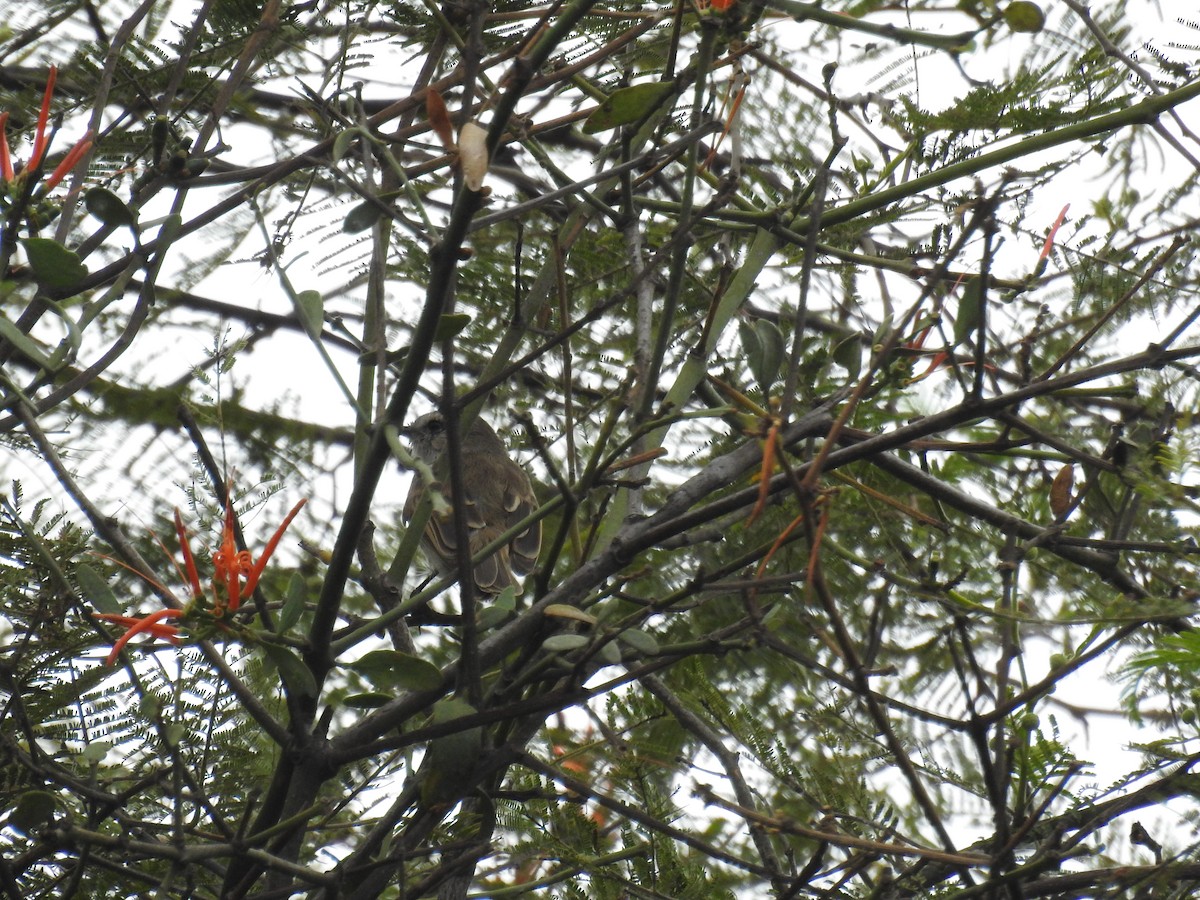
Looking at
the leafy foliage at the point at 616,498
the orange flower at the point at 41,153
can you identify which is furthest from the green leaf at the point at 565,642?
the orange flower at the point at 41,153

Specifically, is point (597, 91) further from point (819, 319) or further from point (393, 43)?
point (819, 319)

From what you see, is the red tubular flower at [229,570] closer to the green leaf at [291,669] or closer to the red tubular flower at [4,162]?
the green leaf at [291,669]

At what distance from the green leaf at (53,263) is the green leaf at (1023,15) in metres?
1.69

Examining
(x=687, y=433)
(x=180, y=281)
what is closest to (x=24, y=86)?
(x=180, y=281)

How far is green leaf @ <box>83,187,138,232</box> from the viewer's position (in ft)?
8.09

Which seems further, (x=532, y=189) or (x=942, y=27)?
(x=532, y=189)

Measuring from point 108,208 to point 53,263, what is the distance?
186 mm

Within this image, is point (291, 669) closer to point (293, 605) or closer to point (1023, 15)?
point (293, 605)

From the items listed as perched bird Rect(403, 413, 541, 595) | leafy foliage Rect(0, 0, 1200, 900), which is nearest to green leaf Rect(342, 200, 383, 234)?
leafy foliage Rect(0, 0, 1200, 900)

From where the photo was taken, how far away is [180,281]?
17.5 feet

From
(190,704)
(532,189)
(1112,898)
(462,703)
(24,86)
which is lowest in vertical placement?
(1112,898)

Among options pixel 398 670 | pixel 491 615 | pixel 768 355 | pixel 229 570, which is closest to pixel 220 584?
pixel 229 570

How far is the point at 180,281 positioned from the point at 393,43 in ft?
5.78

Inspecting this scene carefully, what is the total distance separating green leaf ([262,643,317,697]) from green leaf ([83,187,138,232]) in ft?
3.03
